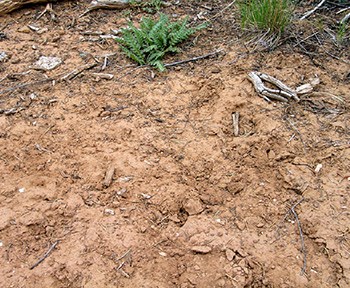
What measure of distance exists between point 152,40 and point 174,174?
1.55 metres

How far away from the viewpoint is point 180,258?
220 centimetres

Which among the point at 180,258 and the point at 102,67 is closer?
the point at 180,258

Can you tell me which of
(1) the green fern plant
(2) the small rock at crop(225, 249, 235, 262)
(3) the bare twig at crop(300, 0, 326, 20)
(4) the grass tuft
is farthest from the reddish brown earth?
(3) the bare twig at crop(300, 0, 326, 20)

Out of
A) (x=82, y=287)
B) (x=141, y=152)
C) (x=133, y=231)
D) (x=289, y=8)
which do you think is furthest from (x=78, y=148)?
(x=289, y=8)

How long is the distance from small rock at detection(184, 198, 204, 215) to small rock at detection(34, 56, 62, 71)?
195 cm

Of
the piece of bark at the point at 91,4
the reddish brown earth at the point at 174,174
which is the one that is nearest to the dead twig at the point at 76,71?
the reddish brown earth at the point at 174,174

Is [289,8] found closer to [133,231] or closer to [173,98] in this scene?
[173,98]

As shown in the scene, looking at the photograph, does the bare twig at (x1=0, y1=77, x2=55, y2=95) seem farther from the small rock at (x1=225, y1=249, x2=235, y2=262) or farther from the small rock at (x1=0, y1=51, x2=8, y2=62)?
the small rock at (x1=225, y1=249, x2=235, y2=262)

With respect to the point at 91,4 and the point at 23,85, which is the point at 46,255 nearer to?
the point at 23,85

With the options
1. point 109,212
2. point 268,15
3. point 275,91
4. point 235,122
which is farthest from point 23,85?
point 268,15

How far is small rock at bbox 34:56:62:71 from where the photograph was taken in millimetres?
3496

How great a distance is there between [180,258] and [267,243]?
0.53 metres

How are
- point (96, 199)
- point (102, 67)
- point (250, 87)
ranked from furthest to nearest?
1. point (102, 67)
2. point (250, 87)
3. point (96, 199)

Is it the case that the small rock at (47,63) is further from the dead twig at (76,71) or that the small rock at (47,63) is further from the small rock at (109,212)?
the small rock at (109,212)
